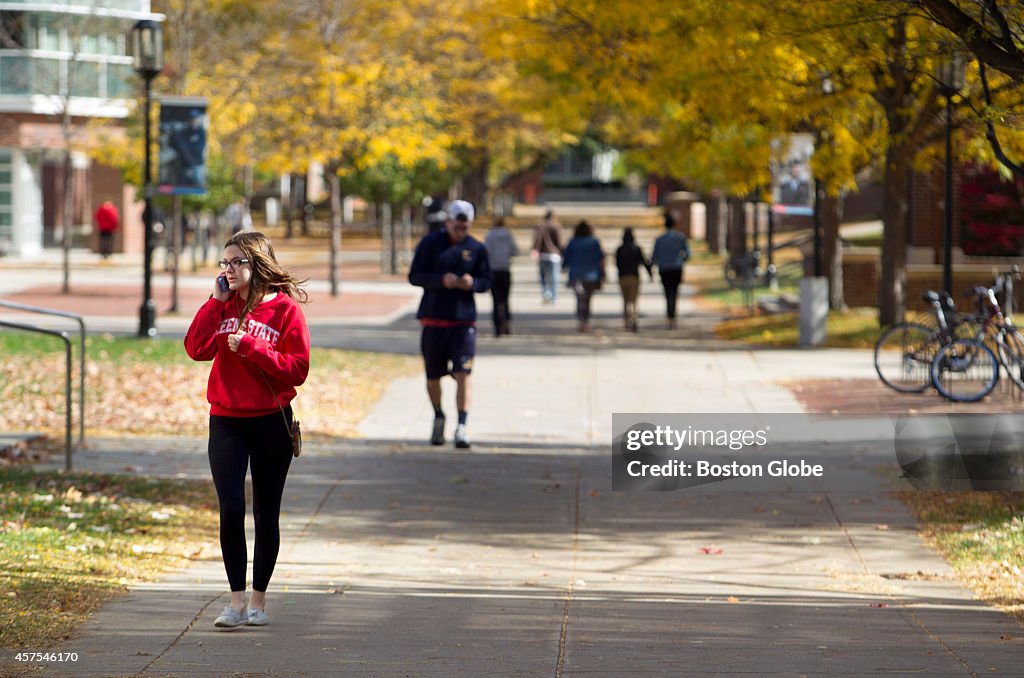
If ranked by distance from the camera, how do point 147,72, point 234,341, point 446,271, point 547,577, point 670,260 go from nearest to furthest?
point 234,341 < point 547,577 < point 446,271 < point 147,72 < point 670,260

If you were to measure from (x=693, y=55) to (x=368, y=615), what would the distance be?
12593 millimetres

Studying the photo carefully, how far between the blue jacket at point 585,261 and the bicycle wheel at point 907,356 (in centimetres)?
822

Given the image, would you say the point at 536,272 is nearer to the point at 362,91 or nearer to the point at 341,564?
the point at 362,91

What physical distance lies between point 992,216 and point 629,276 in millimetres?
11119

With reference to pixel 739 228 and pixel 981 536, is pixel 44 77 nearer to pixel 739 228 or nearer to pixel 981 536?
pixel 739 228

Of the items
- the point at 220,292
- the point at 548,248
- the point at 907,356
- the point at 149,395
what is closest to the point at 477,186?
the point at 548,248

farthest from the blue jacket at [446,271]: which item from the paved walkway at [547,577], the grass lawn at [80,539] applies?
the grass lawn at [80,539]

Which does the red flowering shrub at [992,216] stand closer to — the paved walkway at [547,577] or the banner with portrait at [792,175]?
the banner with portrait at [792,175]

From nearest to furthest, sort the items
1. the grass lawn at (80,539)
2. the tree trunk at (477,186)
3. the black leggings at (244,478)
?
the black leggings at (244,478) → the grass lawn at (80,539) → the tree trunk at (477,186)

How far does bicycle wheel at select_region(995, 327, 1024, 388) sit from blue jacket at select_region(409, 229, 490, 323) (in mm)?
5621

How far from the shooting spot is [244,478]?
6.95 m

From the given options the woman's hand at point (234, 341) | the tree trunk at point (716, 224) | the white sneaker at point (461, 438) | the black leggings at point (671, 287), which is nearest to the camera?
the woman's hand at point (234, 341)

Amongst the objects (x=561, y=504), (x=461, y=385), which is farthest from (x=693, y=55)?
(x=561, y=504)

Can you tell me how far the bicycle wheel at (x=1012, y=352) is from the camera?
591 inches
